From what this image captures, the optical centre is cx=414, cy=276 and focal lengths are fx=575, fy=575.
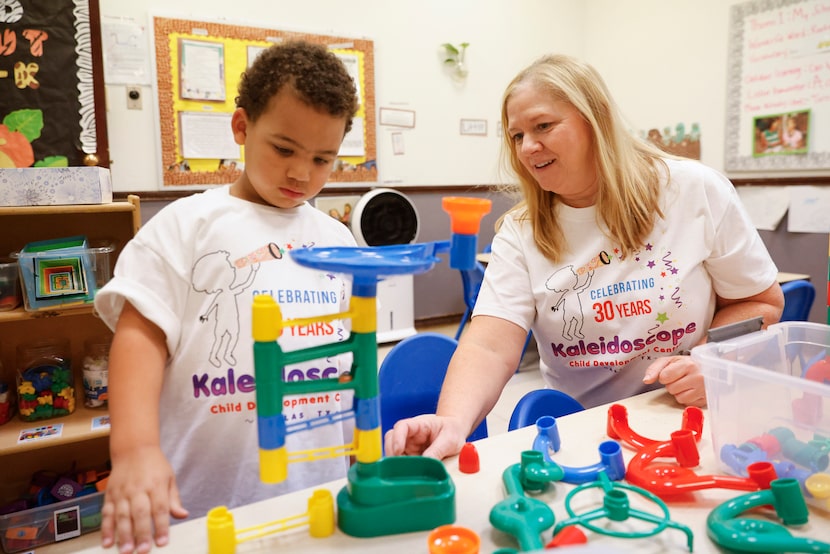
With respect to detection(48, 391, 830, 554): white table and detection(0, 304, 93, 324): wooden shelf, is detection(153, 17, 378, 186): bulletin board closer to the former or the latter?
detection(0, 304, 93, 324): wooden shelf

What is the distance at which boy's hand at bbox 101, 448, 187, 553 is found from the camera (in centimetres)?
58

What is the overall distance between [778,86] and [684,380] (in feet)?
10.7

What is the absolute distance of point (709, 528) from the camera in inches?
22.8

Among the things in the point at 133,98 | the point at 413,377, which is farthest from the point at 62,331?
the point at 133,98

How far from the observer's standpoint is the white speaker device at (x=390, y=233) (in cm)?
346

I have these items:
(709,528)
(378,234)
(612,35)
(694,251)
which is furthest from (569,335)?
(612,35)

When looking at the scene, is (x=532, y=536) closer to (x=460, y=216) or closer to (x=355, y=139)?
(x=460, y=216)

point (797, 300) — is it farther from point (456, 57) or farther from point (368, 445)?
point (456, 57)

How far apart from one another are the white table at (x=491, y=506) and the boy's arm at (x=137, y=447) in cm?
2

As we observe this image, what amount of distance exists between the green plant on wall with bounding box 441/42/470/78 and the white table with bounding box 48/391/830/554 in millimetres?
3606

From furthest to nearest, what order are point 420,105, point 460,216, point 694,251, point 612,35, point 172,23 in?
point 612,35, point 420,105, point 172,23, point 694,251, point 460,216

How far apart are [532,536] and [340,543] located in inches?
7.5

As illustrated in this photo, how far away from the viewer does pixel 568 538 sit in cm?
54

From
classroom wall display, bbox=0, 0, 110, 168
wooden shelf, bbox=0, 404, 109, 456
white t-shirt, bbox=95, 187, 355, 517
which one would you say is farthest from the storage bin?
white t-shirt, bbox=95, 187, 355, 517
